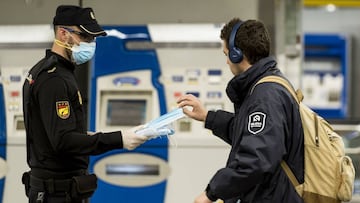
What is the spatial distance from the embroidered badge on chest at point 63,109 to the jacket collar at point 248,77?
0.69m

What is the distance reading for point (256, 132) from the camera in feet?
7.73

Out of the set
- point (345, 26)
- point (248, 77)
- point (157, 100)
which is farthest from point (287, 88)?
point (345, 26)

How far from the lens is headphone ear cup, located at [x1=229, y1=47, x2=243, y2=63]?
253 cm

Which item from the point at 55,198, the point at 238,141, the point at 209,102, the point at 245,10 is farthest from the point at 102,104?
the point at 238,141

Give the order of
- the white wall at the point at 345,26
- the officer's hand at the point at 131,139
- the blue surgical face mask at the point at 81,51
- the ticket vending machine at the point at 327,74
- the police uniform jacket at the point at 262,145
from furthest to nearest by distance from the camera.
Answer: the white wall at the point at 345,26
the ticket vending machine at the point at 327,74
the blue surgical face mask at the point at 81,51
the officer's hand at the point at 131,139
the police uniform jacket at the point at 262,145

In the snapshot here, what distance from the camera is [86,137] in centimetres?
271

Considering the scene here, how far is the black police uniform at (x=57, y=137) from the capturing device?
106 inches

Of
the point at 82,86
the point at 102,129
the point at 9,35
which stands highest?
the point at 9,35

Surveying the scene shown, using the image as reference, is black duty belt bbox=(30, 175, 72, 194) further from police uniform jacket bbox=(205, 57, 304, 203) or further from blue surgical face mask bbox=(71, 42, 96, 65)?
police uniform jacket bbox=(205, 57, 304, 203)

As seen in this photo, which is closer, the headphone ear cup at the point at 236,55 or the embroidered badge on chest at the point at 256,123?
the embroidered badge on chest at the point at 256,123

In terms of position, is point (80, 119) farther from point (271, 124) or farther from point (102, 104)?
point (102, 104)

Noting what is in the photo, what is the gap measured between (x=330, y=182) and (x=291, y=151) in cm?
20

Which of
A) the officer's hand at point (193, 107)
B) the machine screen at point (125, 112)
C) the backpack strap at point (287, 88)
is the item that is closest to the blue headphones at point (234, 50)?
the backpack strap at point (287, 88)

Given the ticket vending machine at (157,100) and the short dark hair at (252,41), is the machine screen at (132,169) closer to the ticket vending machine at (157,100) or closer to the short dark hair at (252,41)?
the ticket vending machine at (157,100)
